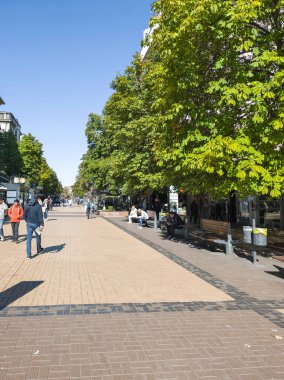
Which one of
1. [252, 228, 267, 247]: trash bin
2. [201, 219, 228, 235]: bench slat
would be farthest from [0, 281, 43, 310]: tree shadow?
[201, 219, 228, 235]: bench slat

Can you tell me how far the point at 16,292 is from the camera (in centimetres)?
688

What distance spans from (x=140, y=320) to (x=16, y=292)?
108 inches

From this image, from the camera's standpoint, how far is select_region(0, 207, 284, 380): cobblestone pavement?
13.0ft

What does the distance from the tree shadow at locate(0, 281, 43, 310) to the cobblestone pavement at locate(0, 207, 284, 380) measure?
0.02 metres

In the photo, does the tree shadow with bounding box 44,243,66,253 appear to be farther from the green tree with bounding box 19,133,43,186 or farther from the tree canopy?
the green tree with bounding box 19,133,43,186

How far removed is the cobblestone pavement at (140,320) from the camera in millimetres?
3950

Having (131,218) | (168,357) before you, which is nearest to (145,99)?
(131,218)

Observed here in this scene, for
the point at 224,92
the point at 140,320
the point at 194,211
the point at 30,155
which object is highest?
the point at 30,155

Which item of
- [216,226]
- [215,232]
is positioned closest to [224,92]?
[216,226]

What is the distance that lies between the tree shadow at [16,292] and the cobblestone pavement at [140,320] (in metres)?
0.02

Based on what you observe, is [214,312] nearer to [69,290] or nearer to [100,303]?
[100,303]

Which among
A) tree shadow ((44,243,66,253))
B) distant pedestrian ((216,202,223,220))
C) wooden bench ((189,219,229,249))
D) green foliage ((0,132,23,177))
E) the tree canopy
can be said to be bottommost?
tree shadow ((44,243,66,253))

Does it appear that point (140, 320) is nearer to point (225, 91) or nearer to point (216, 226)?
point (225, 91)

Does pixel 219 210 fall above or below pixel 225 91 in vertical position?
below
